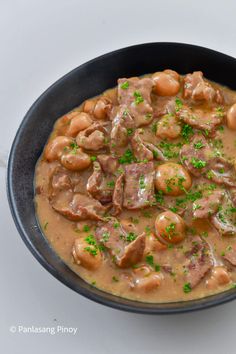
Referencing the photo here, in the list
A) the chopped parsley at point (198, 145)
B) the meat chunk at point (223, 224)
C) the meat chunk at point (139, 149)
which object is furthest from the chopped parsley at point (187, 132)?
the meat chunk at point (223, 224)

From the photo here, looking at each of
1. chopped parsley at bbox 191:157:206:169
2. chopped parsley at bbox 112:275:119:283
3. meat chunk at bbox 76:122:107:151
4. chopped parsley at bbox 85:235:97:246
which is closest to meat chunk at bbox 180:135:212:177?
chopped parsley at bbox 191:157:206:169

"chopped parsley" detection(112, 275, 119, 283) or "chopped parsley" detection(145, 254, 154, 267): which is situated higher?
"chopped parsley" detection(145, 254, 154, 267)

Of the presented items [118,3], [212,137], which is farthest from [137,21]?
[212,137]

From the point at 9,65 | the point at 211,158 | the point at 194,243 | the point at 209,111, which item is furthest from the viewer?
the point at 9,65

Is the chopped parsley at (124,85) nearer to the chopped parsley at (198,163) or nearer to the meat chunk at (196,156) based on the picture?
the meat chunk at (196,156)

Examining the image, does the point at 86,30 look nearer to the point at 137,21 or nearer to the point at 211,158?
the point at 137,21

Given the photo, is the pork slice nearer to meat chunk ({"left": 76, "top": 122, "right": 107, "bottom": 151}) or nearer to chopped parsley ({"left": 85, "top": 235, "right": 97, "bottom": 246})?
chopped parsley ({"left": 85, "top": 235, "right": 97, "bottom": 246})
